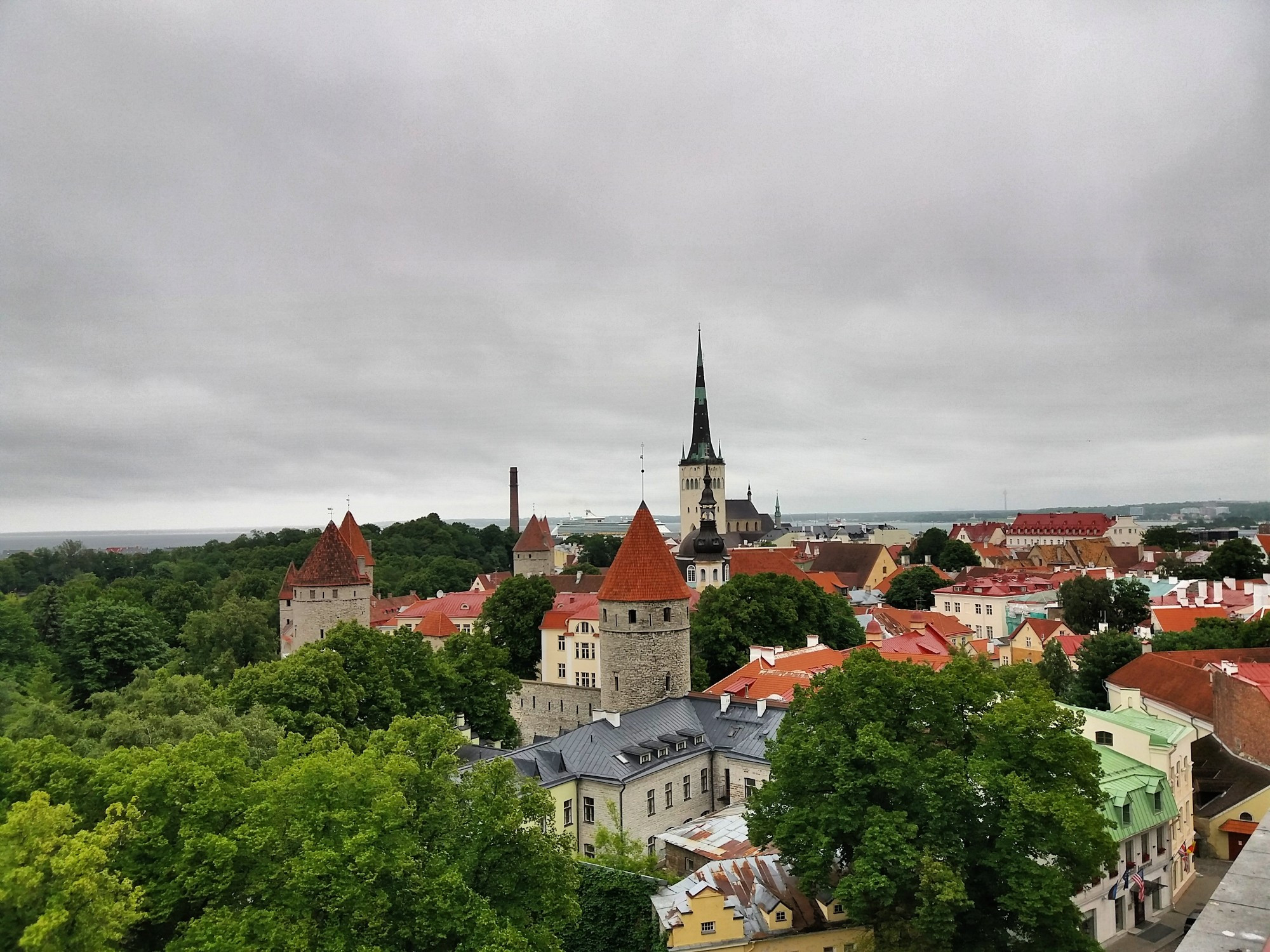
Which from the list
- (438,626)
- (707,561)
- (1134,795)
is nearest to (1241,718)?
(1134,795)

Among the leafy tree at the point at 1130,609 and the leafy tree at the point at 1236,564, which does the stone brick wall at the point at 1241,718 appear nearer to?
the leafy tree at the point at 1130,609

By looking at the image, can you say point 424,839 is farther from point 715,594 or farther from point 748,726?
point 715,594

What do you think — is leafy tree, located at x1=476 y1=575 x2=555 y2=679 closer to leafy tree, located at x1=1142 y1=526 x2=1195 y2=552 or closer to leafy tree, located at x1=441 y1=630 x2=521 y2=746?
leafy tree, located at x1=441 y1=630 x2=521 y2=746

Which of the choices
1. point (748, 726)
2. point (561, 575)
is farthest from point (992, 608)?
point (748, 726)

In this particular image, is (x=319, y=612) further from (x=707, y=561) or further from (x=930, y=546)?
(x=930, y=546)

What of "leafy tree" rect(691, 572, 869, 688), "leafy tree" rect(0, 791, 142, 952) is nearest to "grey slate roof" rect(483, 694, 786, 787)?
"leafy tree" rect(691, 572, 869, 688)
